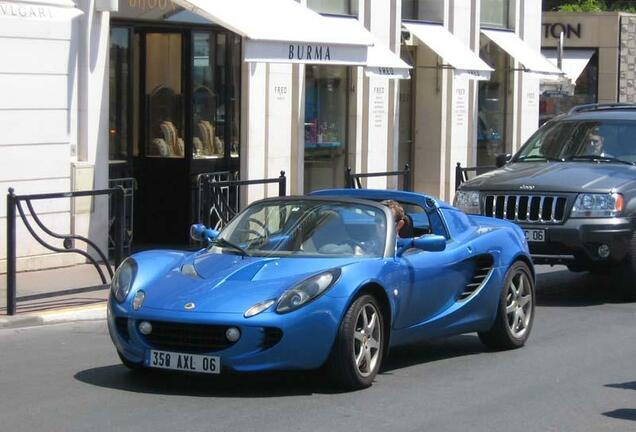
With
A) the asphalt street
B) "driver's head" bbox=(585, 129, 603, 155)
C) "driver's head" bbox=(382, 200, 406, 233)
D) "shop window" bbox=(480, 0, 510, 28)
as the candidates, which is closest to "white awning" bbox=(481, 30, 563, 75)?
"shop window" bbox=(480, 0, 510, 28)

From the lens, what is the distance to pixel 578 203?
13.3m

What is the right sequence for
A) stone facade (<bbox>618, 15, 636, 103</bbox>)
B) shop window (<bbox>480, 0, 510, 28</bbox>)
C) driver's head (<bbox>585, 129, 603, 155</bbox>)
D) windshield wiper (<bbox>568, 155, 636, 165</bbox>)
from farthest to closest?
stone facade (<bbox>618, 15, 636, 103</bbox>) → shop window (<bbox>480, 0, 510, 28</bbox>) → driver's head (<bbox>585, 129, 603, 155</bbox>) → windshield wiper (<bbox>568, 155, 636, 165</bbox>)

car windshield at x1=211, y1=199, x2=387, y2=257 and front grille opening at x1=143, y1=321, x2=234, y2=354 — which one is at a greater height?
car windshield at x1=211, y1=199, x2=387, y2=257

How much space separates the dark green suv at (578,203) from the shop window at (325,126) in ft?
20.7

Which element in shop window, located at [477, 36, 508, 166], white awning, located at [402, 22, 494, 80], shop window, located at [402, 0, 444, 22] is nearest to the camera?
white awning, located at [402, 22, 494, 80]

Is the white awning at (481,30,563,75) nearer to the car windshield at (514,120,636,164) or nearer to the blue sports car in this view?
the car windshield at (514,120,636,164)

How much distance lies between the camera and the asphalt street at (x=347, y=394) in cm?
761

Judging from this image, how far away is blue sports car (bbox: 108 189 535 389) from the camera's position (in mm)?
8078

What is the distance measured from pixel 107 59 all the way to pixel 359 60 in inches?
145

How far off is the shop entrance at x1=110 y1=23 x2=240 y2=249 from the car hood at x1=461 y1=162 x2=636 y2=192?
5.16 m

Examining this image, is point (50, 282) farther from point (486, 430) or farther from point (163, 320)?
point (486, 430)

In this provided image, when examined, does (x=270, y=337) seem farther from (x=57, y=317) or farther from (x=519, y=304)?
(x=57, y=317)

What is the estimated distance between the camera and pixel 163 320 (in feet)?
26.8

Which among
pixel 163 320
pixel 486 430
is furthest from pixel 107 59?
pixel 486 430
